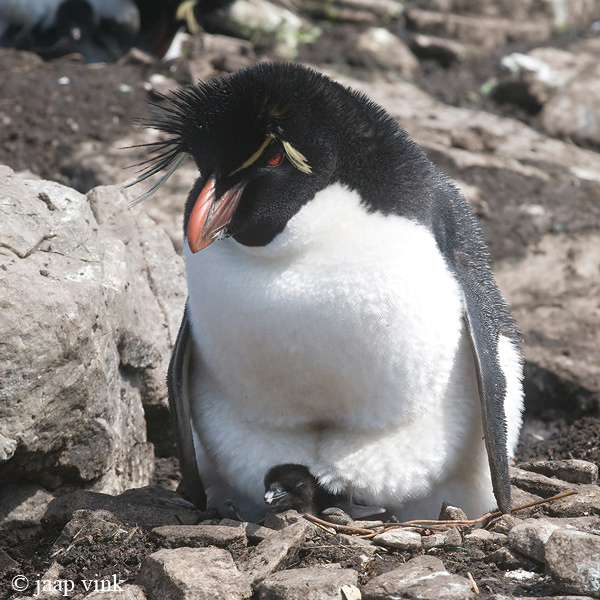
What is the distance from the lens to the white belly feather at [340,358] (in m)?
2.76

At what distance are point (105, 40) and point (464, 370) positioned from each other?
6198mm

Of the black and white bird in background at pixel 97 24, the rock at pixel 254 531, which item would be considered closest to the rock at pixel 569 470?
the rock at pixel 254 531

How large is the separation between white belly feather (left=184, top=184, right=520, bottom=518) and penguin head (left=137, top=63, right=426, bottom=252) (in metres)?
0.08

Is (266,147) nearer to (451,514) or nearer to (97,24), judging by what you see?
(451,514)

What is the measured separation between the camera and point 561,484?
3301 millimetres

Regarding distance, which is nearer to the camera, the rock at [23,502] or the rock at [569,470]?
the rock at [23,502]

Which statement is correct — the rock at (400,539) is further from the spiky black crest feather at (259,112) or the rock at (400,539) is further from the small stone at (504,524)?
the spiky black crest feather at (259,112)

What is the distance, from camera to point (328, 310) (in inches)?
108

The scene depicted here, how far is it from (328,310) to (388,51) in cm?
632

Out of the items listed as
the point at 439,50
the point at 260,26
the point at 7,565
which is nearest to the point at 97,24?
the point at 260,26

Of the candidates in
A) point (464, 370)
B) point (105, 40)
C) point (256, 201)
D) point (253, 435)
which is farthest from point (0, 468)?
point (105, 40)

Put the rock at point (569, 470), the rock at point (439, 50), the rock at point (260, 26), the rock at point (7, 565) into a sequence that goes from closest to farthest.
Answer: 1. the rock at point (7, 565)
2. the rock at point (569, 470)
3. the rock at point (260, 26)
4. the rock at point (439, 50)

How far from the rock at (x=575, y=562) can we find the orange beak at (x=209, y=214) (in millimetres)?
1327

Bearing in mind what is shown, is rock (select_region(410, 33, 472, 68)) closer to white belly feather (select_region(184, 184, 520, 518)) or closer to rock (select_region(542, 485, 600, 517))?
white belly feather (select_region(184, 184, 520, 518))
